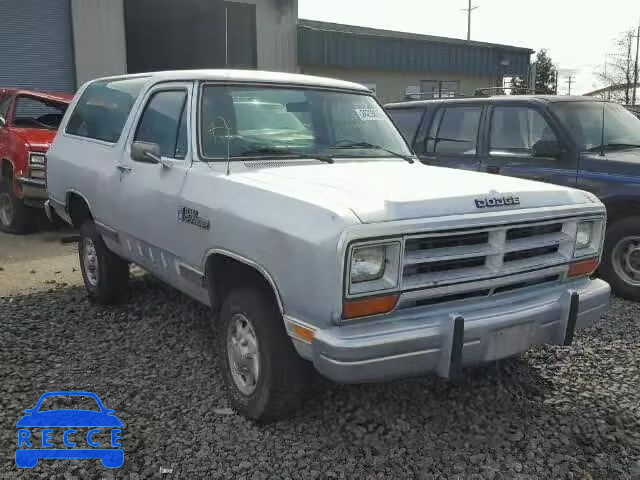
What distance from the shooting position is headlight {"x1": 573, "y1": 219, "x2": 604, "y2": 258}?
3516 millimetres

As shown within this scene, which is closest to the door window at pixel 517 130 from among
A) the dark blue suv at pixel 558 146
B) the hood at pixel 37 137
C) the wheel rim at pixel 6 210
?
the dark blue suv at pixel 558 146

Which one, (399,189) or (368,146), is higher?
(368,146)

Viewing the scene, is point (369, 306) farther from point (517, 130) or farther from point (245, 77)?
point (517, 130)

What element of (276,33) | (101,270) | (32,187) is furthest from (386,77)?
(101,270)

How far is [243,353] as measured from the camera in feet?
10.9

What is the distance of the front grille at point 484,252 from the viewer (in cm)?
282

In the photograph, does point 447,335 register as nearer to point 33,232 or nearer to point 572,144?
point 572,144

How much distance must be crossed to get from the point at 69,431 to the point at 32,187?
527 centimetres

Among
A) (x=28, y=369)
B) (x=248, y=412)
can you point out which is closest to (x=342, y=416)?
(x=248, y=412)

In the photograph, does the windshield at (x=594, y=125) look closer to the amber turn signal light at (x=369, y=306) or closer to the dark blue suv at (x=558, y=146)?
the dark blue suv at (x=558, y=146)

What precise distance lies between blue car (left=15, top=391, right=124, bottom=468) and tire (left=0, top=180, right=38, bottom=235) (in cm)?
524

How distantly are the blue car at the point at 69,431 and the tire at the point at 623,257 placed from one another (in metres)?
4.45

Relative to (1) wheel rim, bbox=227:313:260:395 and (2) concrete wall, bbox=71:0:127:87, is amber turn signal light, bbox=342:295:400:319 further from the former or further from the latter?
(2) concrete wall, bbox=71:0:127:87

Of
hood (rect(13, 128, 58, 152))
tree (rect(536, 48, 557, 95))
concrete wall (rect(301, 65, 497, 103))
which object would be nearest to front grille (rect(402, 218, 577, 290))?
hood (rect(13, 128, 58, 152))
